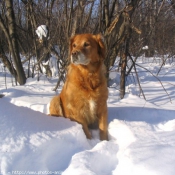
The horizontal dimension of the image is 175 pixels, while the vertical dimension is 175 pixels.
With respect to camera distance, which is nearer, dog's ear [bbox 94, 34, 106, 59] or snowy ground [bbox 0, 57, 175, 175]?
snowy ground [bbox 0, 57, 175, 175]

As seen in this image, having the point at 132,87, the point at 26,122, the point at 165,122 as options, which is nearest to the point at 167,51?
the point at 132,87

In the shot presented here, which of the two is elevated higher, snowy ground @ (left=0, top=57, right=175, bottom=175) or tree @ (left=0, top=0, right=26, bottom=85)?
tree @ (left=0, top=0, right=26, bottom=85)

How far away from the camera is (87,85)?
2686mm

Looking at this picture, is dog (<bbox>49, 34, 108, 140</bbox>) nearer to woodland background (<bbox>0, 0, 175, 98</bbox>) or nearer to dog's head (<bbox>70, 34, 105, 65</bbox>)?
dog's head (<bbox>70, 34, 105, 65</bbox>)

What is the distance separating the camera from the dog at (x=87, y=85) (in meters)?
2.67

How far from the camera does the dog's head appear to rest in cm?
261

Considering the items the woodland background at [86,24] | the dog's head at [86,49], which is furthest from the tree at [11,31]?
the dog's head at [86,49]

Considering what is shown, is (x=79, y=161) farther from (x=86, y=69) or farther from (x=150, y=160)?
(x=86, y=69)

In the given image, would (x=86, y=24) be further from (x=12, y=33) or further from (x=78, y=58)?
(x=78, y=58)

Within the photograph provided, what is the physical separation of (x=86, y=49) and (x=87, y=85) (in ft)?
1.50

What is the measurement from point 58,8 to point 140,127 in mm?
3701

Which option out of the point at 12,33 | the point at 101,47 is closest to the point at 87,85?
the point at 101,47

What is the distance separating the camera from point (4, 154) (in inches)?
64.3

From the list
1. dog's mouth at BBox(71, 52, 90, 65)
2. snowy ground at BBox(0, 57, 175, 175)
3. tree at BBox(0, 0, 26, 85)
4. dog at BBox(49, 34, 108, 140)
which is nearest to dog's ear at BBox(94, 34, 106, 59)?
dog at BBox(49, 34, 108, 140)
